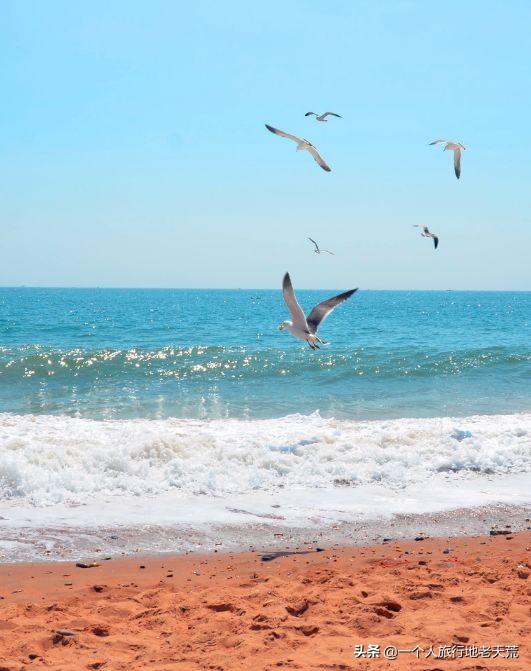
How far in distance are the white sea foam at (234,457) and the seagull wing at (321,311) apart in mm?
2499

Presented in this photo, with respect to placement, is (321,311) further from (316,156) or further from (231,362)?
(231,362)

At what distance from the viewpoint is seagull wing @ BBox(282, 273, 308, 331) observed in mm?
8133

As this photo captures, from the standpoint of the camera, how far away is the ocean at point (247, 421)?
9.48m

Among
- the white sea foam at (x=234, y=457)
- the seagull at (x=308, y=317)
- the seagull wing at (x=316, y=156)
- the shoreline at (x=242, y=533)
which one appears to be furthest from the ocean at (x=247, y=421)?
the seagull wing at (x=316, y=156)

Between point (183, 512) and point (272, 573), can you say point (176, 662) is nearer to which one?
point (272, 573)

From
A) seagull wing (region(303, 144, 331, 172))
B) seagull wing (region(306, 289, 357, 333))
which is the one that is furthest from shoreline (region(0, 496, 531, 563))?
seagull wing (region(303, 144, 331, 172))

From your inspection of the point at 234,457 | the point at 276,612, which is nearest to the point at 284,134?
the point at 234,457

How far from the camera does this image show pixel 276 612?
5.38 meters

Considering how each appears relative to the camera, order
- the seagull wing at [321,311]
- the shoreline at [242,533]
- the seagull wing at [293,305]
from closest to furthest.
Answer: the shoreline at [242,533]
the seagull wing at [293,305]
the seagull wing at [321,311]

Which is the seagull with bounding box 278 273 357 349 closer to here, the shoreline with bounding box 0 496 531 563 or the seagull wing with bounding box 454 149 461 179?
the shoreline with bounding box 0 496 531 563

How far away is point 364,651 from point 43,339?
101 ft

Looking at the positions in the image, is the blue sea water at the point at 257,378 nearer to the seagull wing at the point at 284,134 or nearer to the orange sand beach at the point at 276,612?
the seagull wing at the point at 284,134

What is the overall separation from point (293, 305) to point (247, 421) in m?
6.94

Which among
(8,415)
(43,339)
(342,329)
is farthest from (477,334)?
(8,415)
